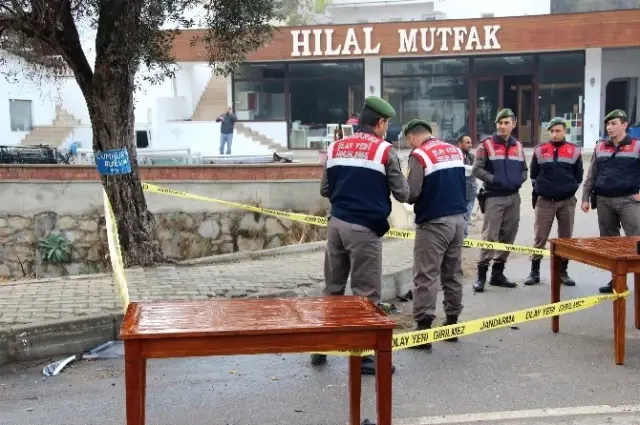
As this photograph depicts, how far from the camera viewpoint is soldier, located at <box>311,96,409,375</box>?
5.14 meters

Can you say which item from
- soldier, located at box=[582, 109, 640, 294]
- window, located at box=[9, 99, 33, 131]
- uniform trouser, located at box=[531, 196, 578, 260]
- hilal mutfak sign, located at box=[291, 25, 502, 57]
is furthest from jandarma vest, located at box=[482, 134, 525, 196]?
window, located at box=[9, 99, 33, 131]

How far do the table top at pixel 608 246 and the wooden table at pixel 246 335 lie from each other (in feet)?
7.68

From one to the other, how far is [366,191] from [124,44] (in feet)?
11.6

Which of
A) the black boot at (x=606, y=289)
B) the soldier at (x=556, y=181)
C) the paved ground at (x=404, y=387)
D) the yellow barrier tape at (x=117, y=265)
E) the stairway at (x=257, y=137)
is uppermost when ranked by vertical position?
the stairway at (x=257, y=137)

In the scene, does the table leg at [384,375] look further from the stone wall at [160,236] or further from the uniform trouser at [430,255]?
the stone wall at [160,236]

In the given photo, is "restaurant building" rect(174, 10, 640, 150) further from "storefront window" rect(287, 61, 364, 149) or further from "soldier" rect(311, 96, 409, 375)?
"soldier" rect(311, 96, 409, 375)

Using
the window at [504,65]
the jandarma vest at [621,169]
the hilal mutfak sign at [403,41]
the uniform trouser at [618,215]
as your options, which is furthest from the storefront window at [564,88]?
the jandarma vest at [621,169]

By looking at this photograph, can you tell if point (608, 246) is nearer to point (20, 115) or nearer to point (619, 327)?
Result: point (619, 327)

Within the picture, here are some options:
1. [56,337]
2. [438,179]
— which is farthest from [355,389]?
[56,337]

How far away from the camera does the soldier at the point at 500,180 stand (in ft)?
25.2

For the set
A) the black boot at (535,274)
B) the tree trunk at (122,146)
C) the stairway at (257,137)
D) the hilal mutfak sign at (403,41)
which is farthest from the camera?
the stairway at (257,137)

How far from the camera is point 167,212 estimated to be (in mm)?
11508

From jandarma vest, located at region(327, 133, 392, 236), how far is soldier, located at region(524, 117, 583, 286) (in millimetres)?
3385

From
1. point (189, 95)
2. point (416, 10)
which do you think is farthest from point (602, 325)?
point (416, 10)
